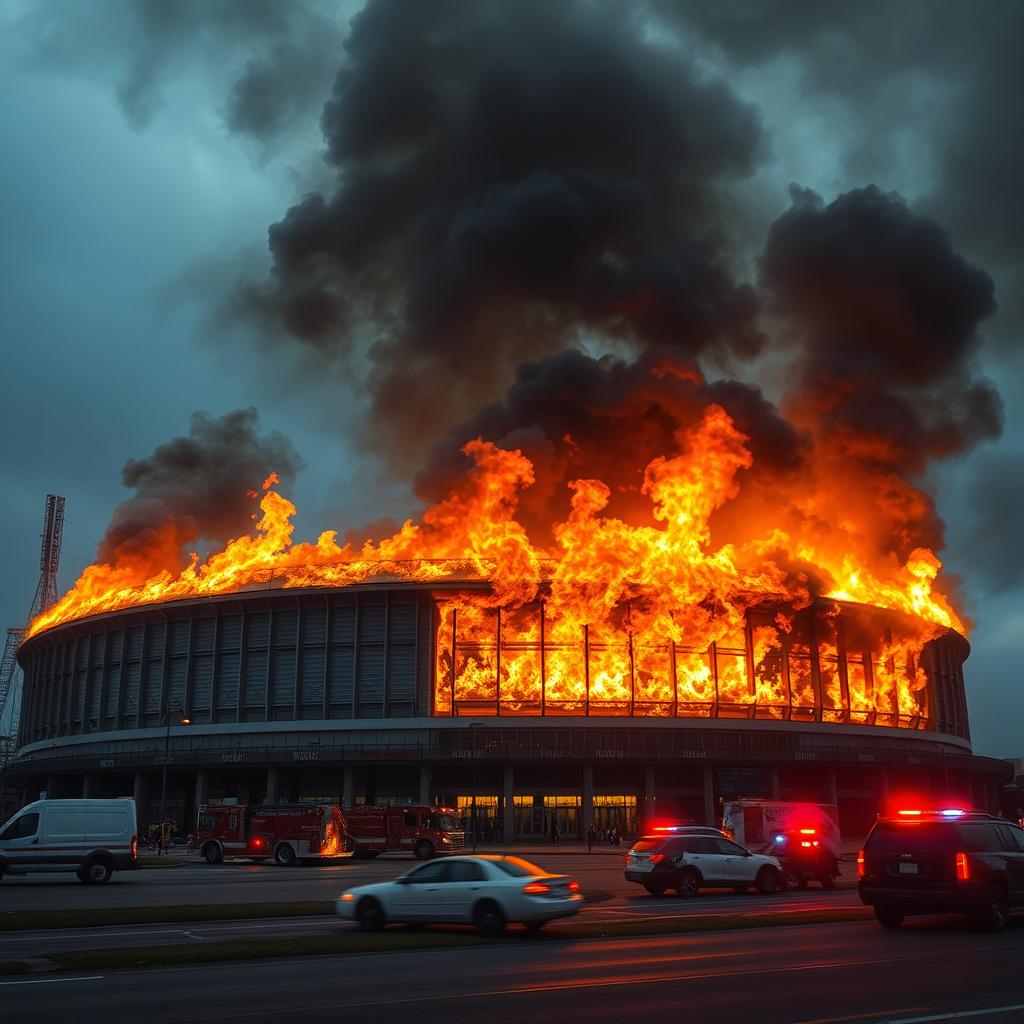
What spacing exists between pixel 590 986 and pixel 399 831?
38421mm

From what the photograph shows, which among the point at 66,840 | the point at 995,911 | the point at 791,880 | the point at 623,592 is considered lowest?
the point at 791,880

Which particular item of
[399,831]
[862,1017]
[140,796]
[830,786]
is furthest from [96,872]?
[830,786]

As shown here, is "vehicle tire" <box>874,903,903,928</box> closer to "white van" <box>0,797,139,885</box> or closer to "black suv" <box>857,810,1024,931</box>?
"black suv" <box>857,810,1024,931</box>

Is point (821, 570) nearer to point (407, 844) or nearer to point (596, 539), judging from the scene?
point (596, 539)

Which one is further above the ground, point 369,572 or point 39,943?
point 369,572

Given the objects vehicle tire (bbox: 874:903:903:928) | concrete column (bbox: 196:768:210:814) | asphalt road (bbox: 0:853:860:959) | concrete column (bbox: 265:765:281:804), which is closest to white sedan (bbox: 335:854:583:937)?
asphalt road (bbox: 0:853:860:959)

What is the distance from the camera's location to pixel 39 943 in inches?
695

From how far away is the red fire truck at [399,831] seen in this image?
48.7m

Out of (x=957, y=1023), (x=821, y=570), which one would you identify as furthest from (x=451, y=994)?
(x=821, y=570)

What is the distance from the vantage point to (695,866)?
27.5 meters

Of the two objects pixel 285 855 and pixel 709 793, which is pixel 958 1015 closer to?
pixel 285 855

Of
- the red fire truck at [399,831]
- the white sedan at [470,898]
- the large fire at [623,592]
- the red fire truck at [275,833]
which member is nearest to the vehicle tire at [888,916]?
the white sedan at [470,898]

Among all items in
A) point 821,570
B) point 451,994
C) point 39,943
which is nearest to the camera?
point 451,994

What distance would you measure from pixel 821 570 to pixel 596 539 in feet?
60.5
